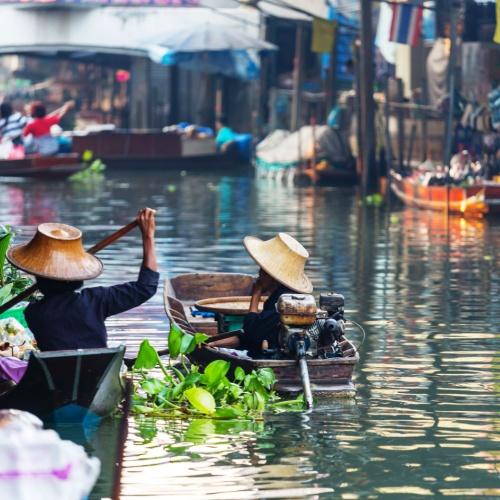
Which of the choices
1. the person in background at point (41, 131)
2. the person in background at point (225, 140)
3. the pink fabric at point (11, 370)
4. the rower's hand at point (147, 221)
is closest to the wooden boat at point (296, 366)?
the rower's hand at point (147, 221)

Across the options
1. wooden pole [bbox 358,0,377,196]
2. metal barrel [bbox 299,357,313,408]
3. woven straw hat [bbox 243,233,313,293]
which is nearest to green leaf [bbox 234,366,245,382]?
metal barrel [bbox 299,357,313,408]

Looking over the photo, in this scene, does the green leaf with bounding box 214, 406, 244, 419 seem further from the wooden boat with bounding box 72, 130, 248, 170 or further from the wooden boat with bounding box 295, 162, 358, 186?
the wooden boat with bounding box 72, 130, 248, 170

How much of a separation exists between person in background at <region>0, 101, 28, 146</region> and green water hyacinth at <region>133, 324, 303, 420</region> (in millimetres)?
20583

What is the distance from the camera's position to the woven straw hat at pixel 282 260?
32.4 feet

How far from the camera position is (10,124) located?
29859mm

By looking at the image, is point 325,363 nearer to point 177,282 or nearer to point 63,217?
point 177,282

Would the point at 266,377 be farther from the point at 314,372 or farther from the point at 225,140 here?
the point at 225,140

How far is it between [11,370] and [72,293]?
549mm

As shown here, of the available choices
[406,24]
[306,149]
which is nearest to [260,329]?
[406,24]

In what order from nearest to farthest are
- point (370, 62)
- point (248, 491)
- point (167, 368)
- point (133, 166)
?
point (248, 491) < point (167, 368) < point (370, 62) < point (133, 166)

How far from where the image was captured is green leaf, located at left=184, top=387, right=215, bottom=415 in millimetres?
9070

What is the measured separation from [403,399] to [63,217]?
564 inches

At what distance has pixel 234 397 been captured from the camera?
917 cm

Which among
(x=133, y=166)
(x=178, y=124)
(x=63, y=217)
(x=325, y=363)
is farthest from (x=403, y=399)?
(x=178, y=124)
